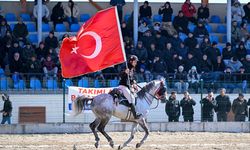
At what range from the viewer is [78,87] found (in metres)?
31.2

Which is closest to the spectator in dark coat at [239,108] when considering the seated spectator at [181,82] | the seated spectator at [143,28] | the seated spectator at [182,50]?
the seated spectator at [181,82]

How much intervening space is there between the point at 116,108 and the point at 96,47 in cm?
196

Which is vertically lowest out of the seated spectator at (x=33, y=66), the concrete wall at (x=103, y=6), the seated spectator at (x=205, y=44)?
the seated spectator at (x=33, y=66)

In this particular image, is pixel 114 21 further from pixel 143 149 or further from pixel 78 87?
pixel 78 87

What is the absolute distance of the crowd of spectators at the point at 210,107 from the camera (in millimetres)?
31922

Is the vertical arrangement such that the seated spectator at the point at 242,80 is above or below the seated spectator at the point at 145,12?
below

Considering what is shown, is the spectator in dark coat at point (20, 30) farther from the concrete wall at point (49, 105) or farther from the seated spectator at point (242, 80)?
the seated spectator at point (242, 80)

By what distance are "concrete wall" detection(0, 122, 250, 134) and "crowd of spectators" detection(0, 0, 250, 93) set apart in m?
1.58

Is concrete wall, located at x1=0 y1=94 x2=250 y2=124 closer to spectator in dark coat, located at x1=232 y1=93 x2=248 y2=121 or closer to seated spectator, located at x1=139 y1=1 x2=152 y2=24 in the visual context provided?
spectator in dark coat, located at x1=232 y1=93 x2=248 y2=121

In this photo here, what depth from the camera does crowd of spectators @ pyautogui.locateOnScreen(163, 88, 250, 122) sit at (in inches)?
1257

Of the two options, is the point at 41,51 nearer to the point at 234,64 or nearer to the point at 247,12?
the point at 234,64

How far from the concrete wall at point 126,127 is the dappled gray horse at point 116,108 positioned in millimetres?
6005

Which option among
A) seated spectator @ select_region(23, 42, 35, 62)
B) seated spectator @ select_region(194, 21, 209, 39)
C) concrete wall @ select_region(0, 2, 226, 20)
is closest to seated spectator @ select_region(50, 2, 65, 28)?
concrete wall @ select_region(0, 2, 226, 20)

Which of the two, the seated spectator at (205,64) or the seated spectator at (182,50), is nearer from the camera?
the seated spectator at (205,64)
